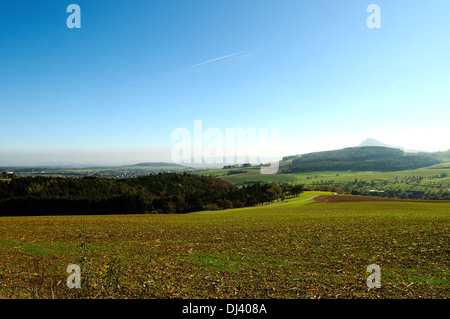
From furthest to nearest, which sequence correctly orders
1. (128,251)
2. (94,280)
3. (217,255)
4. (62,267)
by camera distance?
(128,251) < (217,255) < (62,267) < (94,280)

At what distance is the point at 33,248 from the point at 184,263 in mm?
11156

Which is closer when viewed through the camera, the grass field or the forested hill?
the grass field

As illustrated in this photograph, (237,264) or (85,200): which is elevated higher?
(237,264)

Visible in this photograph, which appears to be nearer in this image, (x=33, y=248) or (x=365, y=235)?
(x=33, y=248)

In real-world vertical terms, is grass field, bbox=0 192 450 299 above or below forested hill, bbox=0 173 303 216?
above

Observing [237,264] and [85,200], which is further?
[85,200]

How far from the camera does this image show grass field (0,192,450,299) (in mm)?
8219

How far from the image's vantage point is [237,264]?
1117 centimetres

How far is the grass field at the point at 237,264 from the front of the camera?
8219 millimetres

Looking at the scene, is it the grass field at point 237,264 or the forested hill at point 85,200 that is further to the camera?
the forested hill at point 85,200

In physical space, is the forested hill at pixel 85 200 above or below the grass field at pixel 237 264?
below
